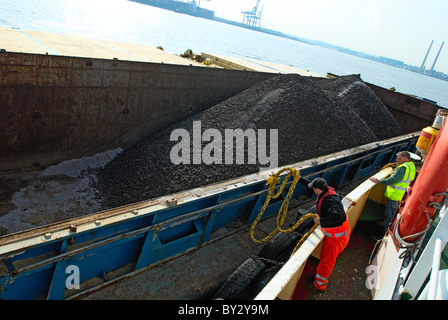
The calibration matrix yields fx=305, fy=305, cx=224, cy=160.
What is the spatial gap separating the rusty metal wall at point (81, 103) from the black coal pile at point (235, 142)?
21.1 inches

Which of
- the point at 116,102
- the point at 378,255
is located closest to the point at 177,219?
the point at 378,255

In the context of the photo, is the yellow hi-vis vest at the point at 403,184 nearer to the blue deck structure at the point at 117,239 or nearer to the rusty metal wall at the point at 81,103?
the blue deck structure at the point at 117,239

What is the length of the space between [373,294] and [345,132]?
505 cm

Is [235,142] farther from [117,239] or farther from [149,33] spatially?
[149,33]

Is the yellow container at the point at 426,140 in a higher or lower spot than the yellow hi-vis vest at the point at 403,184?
higher

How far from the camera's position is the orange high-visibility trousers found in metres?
3.20

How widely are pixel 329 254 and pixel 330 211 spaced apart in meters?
0.45

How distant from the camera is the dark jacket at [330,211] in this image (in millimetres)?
3221

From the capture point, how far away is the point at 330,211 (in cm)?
325

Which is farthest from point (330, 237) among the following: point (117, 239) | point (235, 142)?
point (235, 142)

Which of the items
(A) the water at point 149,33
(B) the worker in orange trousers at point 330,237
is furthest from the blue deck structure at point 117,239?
(A) the water at point 149,33

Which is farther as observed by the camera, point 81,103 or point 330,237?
point 81,103

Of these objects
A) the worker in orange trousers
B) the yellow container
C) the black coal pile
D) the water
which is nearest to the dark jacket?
the worker in orange trousers

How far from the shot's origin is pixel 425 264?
83.6 inches
